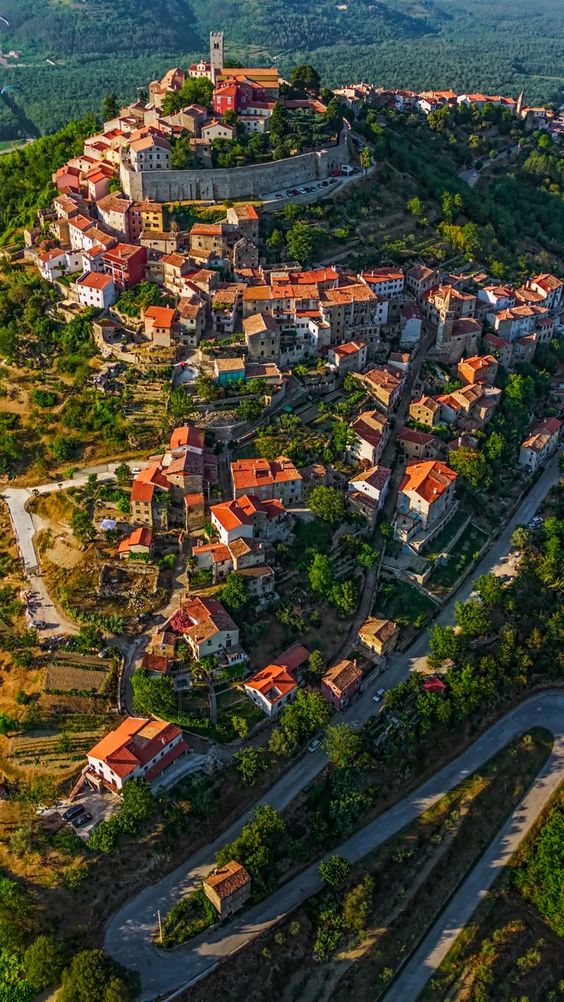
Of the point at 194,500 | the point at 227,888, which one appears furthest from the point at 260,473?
the point at 227,888

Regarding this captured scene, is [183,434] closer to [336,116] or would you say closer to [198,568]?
[198,568]

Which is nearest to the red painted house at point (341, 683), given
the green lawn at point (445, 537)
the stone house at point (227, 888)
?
the stone house at point (227, 888)

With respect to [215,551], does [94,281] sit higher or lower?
higher

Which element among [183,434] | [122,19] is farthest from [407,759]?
[122,19]

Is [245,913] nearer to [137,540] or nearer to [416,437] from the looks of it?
[137,540]

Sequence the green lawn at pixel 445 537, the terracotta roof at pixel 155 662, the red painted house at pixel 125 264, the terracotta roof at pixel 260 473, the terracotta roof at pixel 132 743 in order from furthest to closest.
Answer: the red painted house at pixel 125 264, the green lawn at pixel 445 537, the terracotta roof at pixel 260 473, the terracotta roof at pixel 155 662, the terracotta roof at pixel 132 743

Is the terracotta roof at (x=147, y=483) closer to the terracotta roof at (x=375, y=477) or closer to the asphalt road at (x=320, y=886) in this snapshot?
the terracotta roof at (x=375, y=477)

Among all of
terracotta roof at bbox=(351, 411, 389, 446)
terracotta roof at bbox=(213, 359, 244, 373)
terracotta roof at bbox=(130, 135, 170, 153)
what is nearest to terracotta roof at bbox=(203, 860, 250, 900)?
terracotta roof at bbox=(351, 411, 389, 446)
